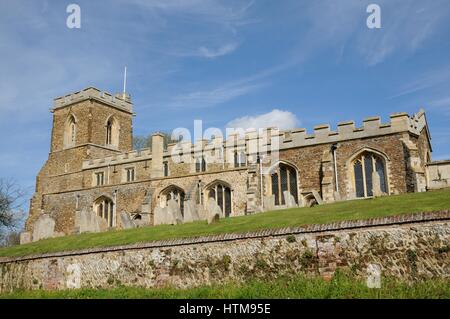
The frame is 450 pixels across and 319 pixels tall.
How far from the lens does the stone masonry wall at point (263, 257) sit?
1034cm

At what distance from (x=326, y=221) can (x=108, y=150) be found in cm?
3160

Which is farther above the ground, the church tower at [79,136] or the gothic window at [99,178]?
the church tower at [79,136]

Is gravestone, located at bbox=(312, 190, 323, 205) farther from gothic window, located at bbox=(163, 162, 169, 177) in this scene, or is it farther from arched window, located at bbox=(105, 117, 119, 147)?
arched window, located at bbox=(105, 117, 119, 147)

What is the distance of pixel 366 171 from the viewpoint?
2456cm

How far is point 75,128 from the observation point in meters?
41.4

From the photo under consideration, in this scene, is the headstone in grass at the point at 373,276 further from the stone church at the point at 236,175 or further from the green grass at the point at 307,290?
the stone church at the point at 236,175

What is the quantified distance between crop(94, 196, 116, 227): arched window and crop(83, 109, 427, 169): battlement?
5.72 m

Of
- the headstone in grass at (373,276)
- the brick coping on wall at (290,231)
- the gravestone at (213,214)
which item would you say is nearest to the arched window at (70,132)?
the brick coping on wall at (290,231)

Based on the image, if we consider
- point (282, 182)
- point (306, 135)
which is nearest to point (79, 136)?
point (282, 182)

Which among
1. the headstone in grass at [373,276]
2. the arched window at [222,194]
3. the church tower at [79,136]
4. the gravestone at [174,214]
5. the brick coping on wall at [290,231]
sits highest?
the church tower at [79,136]

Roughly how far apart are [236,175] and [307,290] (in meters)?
17.4

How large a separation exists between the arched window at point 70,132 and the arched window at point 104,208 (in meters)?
10.3

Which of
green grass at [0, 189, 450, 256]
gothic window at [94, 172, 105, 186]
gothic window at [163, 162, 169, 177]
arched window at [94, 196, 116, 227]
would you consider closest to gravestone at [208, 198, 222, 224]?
green grass at [0, 189, 450, 256]
